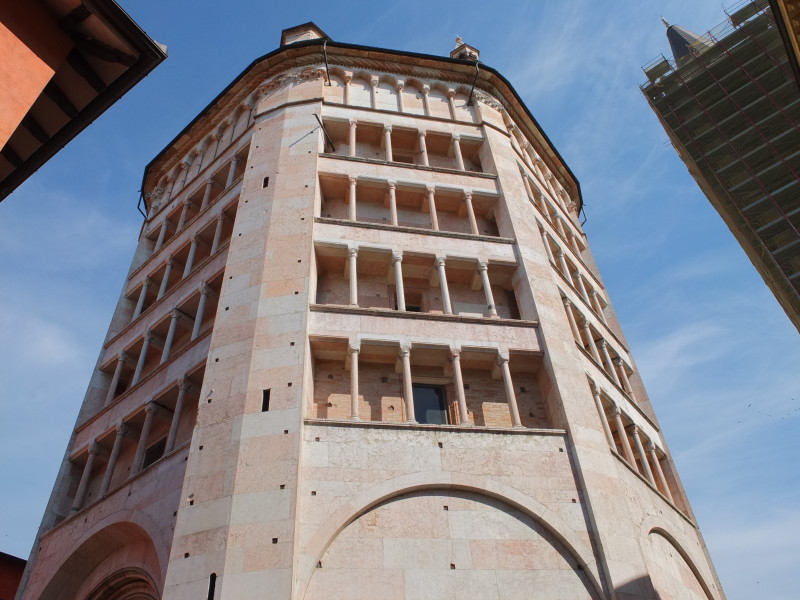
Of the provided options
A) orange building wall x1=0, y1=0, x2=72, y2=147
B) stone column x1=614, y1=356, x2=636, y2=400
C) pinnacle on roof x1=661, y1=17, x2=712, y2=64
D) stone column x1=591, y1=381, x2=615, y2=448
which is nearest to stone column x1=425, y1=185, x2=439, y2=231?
stone column x1=591, y1=381, x2=615, y2=448

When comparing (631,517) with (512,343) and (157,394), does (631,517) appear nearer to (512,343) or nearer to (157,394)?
(512,343)

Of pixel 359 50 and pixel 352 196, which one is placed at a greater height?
pixel 359 50

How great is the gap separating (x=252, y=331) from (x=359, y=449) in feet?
13.5

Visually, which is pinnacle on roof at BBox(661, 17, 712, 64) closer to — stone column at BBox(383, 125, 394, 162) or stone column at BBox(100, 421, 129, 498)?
stone column at BBox(383, 125, 394, 162)

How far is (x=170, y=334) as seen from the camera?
19.7 m

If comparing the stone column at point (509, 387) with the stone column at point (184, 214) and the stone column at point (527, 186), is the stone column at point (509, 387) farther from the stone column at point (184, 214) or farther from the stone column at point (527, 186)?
the stone column at point (184, 214)

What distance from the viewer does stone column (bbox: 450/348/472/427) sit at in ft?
51.4

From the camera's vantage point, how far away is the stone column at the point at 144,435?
55.2 feet

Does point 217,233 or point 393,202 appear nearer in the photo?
point 393,202

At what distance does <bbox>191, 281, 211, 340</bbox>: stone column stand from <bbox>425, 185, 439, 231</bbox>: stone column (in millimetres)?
7162

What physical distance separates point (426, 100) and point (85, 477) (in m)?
17.6

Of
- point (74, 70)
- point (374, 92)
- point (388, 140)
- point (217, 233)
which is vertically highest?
point (374, 92)

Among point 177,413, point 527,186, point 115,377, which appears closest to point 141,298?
point 115,377

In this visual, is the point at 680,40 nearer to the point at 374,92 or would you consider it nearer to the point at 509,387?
the point at 374,92
